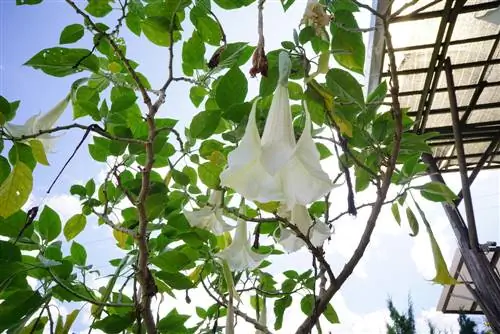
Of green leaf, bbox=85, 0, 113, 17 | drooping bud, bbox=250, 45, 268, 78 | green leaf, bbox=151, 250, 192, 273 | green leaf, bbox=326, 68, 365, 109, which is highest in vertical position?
green leaf, bbox=85, 0, 113, 17

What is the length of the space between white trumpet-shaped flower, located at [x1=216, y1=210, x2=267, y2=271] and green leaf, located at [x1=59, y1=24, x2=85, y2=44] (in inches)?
17.4

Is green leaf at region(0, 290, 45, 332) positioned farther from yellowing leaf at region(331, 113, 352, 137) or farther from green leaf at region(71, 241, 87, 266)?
yellowing leaf at region(331, 113, 352, 137)

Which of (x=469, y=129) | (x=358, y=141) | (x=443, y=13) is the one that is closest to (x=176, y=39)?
(x=358, y=141)

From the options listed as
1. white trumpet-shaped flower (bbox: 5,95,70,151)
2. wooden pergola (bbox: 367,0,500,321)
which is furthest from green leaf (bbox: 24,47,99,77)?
wooden pergola (bbox: 367,0,500,321)

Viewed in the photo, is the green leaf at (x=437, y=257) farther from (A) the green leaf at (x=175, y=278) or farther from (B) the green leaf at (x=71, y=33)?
(B) the green leaf at (x=71, y=33)

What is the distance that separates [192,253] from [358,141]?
40cm

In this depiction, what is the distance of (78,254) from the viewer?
3.15 feet

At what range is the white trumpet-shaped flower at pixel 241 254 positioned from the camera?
80 cm

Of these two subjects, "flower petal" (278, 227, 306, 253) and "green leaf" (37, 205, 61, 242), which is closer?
"flower petal" (278, 227, 306, 253)

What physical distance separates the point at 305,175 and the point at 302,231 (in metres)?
0.22

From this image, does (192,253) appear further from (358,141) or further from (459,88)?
(459,88)

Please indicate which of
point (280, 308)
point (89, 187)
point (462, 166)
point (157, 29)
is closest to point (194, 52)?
point (157, 29)

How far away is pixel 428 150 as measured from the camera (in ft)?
2.45

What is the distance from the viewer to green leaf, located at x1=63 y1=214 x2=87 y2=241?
0.93 meters
